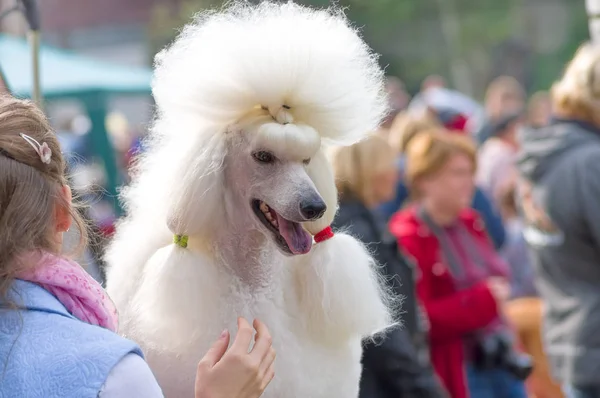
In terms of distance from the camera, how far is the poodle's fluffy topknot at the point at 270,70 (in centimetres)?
191

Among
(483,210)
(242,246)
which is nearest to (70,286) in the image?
(242,246)

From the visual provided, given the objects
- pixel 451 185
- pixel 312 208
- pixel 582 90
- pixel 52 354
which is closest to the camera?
pixel 52 354

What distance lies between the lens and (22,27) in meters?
10.7

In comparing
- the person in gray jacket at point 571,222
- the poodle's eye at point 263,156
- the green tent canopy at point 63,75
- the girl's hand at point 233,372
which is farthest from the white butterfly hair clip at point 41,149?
the green tent canopy at point 63,75

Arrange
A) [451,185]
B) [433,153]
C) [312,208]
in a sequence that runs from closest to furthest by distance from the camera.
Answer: [312,208] < [451,185] < [433,153]

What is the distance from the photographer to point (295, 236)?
75.6 inches

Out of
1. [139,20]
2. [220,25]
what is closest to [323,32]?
[220,25]

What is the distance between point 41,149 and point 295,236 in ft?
2.25

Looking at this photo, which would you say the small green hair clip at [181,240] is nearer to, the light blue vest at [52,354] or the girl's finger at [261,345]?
the girl's finger at [261,345]

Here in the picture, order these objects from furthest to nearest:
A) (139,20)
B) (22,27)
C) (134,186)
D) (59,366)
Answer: (139,20), (22,27), (134,186), (59,366)

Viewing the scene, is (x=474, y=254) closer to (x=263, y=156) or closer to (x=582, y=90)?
(x=582, y=90)

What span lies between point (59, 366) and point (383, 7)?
52.9ft

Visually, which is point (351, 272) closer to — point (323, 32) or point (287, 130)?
point (287, 130)

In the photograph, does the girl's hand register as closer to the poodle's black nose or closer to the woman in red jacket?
the poodle's black nose
